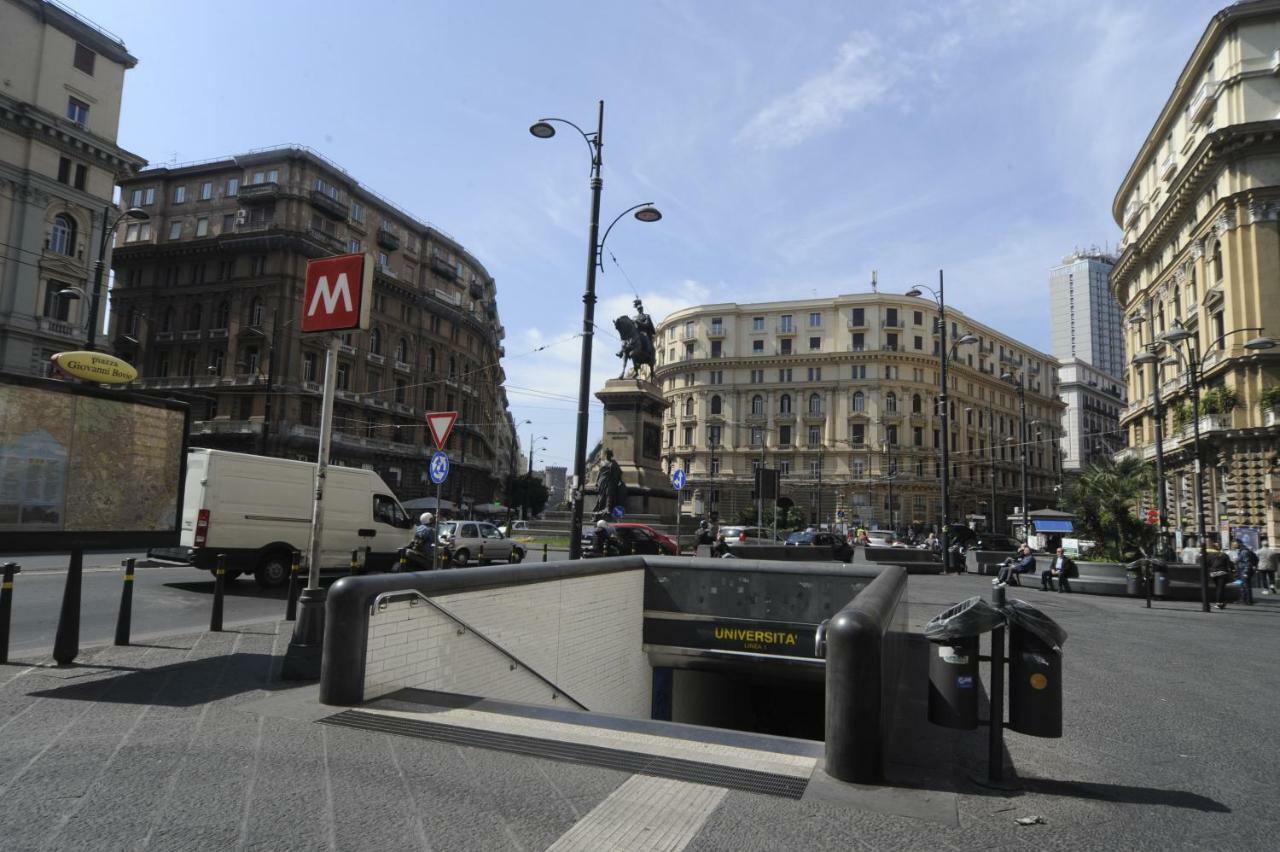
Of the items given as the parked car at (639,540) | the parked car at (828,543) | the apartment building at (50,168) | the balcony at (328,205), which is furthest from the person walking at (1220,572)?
the balcony at (328,205)

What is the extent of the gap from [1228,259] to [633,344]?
98.4 ft

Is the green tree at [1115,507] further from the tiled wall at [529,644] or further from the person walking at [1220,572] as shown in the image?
the tiled wall at [529,644]

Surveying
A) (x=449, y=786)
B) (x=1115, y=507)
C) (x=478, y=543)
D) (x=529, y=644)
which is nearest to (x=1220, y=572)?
(x=1115, y=507)

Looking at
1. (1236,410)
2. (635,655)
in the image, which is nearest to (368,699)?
(635,655)

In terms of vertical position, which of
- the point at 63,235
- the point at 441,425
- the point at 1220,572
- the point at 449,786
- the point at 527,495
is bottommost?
the point at 449,786

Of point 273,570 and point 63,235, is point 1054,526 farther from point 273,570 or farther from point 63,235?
point 63,235

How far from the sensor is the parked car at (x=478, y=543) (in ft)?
72.3

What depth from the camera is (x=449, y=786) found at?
143 inches

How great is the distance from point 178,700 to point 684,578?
583 cm

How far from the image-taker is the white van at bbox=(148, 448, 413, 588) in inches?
544

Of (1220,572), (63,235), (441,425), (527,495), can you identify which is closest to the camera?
(441,425)

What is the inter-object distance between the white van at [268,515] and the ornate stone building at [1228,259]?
30.7 metres

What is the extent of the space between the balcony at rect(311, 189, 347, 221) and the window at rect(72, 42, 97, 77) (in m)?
15.5

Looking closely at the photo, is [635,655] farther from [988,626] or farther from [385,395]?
[385,395]
